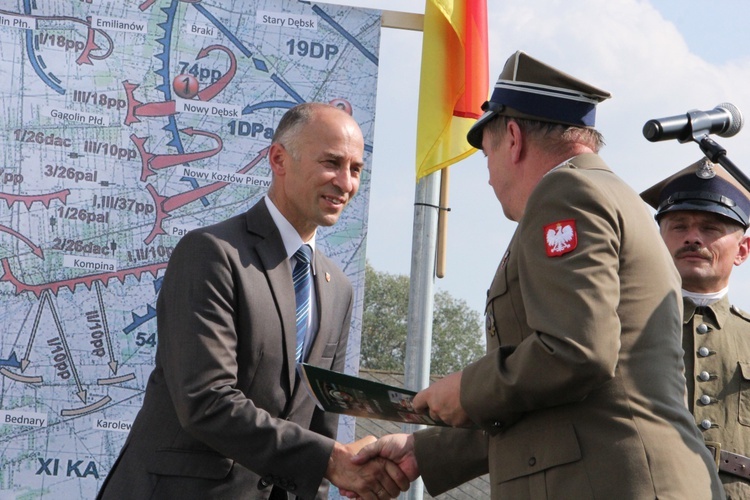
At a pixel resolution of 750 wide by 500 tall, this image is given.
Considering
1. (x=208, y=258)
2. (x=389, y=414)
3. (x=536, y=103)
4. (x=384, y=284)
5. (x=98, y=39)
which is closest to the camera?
(x=536, y=103)

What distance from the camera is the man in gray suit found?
3.19m

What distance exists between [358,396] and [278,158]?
1.10 meters

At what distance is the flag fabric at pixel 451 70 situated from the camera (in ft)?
19.5

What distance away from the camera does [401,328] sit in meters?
44.1

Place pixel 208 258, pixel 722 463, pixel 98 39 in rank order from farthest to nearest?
pixel 98 39
pixel 722 463
pixel 208 258

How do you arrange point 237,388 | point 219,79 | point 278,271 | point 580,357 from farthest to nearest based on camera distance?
1. point 219,79
2. point 278,271
3. point 237,388
4. point 580,357

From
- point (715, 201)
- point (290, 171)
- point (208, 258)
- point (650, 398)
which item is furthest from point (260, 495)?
point (715, 201)

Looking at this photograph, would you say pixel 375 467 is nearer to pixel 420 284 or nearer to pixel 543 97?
pixel 543 97

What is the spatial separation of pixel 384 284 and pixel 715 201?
4231 cm

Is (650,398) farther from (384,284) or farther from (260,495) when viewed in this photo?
(384,284)

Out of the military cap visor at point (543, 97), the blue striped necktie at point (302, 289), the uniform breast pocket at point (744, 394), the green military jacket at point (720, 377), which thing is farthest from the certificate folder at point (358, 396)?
the uniform breast pocket at point (744, 394)

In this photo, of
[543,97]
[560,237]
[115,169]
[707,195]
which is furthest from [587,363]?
[115,169]

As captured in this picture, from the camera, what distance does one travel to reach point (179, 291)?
3295 mm

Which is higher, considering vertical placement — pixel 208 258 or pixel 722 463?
pixel 208 258
